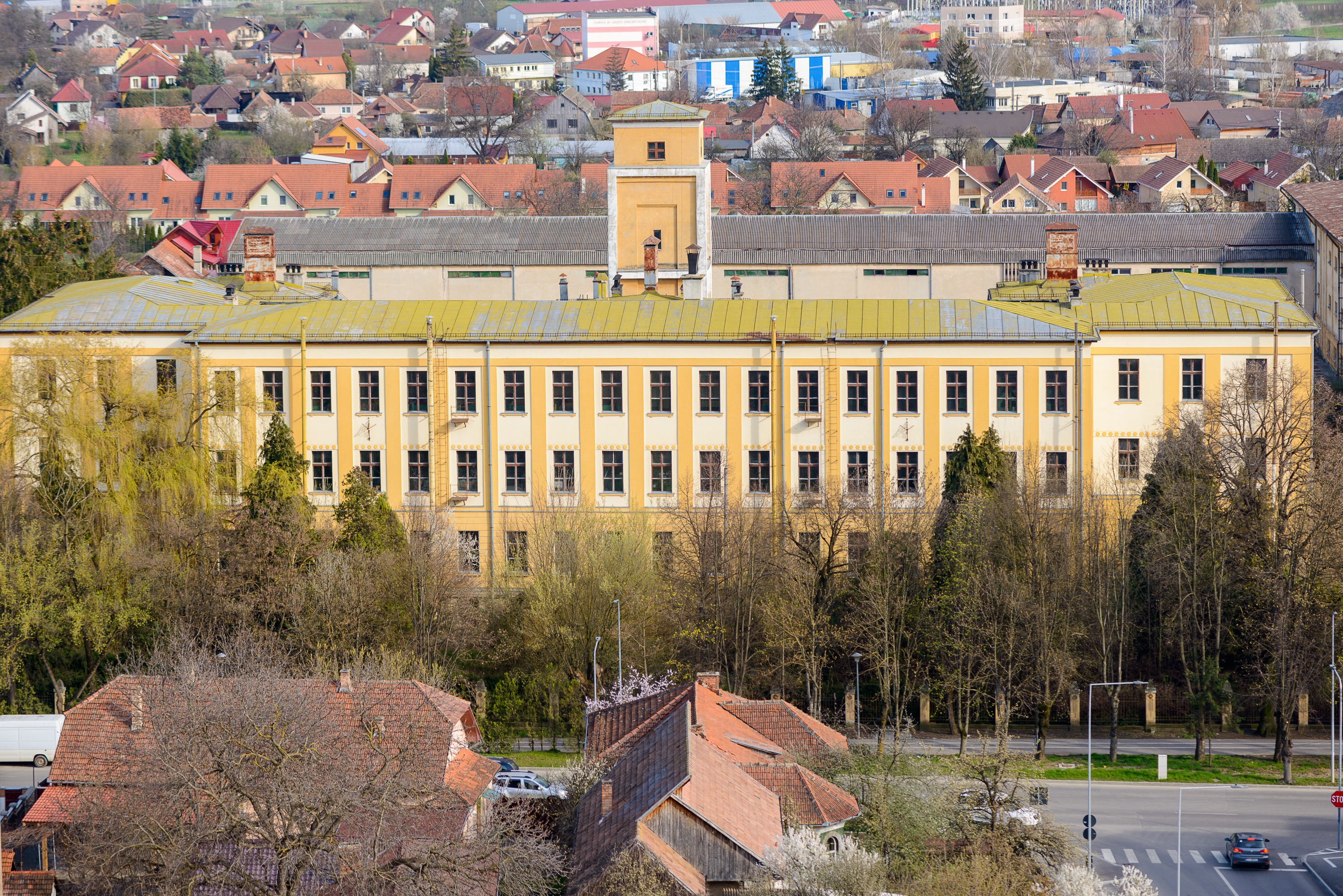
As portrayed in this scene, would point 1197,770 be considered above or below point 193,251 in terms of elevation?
below

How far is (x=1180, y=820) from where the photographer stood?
42.8 metres

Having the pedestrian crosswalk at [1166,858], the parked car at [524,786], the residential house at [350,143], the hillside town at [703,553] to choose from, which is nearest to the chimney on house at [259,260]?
the hillside town at [703,553]

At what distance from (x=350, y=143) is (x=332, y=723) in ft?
423

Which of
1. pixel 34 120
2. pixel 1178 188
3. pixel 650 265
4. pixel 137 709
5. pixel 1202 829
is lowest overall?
pixel 1202 829

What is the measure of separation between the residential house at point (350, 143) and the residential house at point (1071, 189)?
→ 54748 millimetres

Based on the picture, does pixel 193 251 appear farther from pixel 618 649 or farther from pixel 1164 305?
pixel 1164 305

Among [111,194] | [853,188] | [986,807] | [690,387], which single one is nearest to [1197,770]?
[986,807]

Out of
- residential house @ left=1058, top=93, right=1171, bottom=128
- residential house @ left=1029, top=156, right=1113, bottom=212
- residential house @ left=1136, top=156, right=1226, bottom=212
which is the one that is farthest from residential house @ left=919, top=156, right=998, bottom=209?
residential house @ left=1058, top=93, right=1171, bottom=128

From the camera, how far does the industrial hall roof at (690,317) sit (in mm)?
55375

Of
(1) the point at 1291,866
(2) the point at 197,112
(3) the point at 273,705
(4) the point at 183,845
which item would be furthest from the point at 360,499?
(2) the point at 197,112

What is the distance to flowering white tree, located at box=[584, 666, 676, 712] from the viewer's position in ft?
149

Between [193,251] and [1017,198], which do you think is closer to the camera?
[193,251]

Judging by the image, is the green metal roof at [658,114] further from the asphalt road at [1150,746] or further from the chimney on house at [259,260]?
the asphalt road at [1150,746]

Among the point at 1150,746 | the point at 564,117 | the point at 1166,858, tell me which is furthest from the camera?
the point at 564,117
